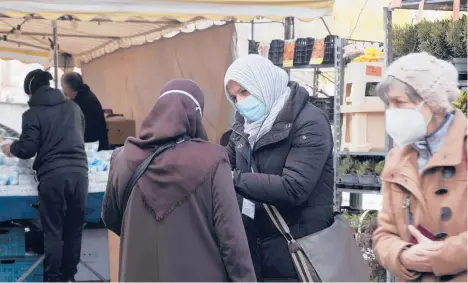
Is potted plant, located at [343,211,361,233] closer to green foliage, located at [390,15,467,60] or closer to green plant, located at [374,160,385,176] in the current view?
green plant, located at [374,160,385,176]

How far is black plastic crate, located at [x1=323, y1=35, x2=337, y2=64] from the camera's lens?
7.21m

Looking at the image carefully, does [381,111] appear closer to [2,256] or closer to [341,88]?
[341,88]

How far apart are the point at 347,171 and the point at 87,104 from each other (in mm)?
2748

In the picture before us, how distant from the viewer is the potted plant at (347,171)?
618 centimetres

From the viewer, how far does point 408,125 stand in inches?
104

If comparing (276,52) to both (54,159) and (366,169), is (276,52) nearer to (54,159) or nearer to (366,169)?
(366,169)

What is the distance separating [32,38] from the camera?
10.2m

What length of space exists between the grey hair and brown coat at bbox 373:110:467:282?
0.49ft

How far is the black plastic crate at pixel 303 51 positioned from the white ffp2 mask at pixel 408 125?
4.76 metres

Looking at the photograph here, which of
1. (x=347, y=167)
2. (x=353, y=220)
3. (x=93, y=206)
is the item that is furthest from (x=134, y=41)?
(x=353, y=220)

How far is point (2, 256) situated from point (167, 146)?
12.6 ft

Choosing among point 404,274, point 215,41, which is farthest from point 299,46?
point 404,274

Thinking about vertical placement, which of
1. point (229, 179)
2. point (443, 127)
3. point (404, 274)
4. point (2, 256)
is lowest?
point (2, 256)

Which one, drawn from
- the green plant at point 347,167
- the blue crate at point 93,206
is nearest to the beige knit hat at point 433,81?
the green plant at point 347,167
